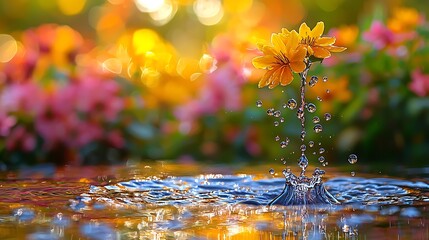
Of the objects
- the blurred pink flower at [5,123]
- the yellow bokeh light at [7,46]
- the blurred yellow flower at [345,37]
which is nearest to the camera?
the blurred pink flower at [5,123]

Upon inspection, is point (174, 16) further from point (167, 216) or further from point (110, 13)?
point (167, 216)

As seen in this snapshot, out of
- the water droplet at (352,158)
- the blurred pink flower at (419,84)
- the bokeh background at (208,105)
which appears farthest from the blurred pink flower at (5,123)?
the blurred pink flower at (419,84)

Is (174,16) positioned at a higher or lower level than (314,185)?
higher

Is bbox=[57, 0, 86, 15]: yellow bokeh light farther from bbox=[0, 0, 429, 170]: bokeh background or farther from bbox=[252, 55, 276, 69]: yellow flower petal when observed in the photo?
bbox=[252, 55, 276, 69]: yellow flower petal

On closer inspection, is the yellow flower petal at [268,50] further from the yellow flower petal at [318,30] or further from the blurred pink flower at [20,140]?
the blurred pink flower at [20,140]

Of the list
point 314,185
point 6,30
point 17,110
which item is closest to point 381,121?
point 314,185

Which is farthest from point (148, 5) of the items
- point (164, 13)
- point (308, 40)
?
point (308, 40)
